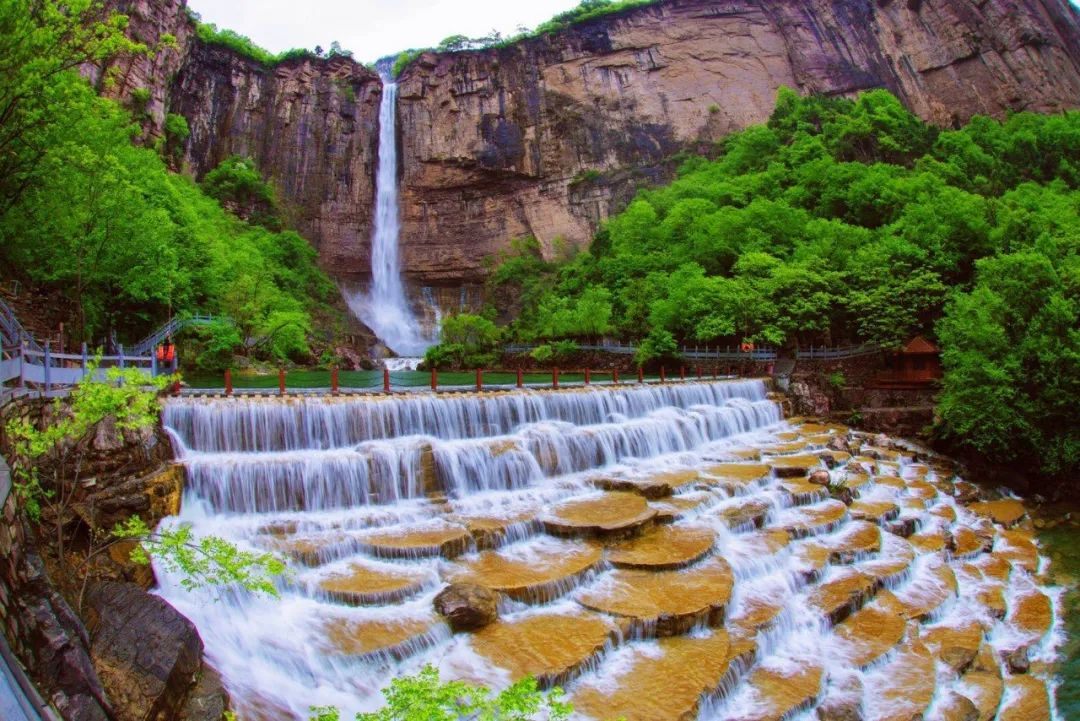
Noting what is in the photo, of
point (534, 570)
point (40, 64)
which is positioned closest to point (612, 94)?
point (40, 64)

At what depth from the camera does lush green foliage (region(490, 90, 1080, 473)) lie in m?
19.0

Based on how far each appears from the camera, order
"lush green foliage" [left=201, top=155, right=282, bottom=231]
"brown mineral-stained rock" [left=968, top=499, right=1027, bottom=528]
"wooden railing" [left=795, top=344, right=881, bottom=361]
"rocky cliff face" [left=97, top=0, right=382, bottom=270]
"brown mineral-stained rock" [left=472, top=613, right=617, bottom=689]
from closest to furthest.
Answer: "brown mineral-stained rock" [left=472, top=613, right=617, bottom=689] → "brown mineral-stained rock" [left=968, top=499, right=1027, bottom=528] → "wooden railing" [left=795, top=344, right=881, bottom=361] → "lush green foliage" [left=201, top=155, right=282, bottom=231] → "rocky cliff face" [left=97, top=0, right=382, bottom=270]

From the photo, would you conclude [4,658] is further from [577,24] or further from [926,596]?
[577,24]

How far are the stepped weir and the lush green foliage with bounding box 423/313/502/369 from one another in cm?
2300

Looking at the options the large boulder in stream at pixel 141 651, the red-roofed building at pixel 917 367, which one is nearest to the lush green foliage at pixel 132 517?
the large boulder in stream at pixel 141 651

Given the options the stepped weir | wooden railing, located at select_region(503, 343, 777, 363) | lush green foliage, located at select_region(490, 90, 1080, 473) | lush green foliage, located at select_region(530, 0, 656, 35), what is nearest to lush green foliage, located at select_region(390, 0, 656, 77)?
lush green foliage, located at select_region(530, 0, 656, 35)

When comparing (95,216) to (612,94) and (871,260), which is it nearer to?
(871,260)

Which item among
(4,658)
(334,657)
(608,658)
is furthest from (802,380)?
(4,658)

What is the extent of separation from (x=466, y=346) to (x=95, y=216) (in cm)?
2458

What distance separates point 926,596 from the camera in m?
10.5

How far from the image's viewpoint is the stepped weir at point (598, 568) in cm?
735

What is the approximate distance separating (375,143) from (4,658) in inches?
2277

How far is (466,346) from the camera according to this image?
4097cm

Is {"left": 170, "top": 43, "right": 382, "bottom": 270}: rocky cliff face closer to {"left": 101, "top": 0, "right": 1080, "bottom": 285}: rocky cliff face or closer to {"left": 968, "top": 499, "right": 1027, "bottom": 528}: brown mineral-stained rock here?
{"left": 101, "top": 0, "right": 1080, "bottom": 285}: rocky cliff face
